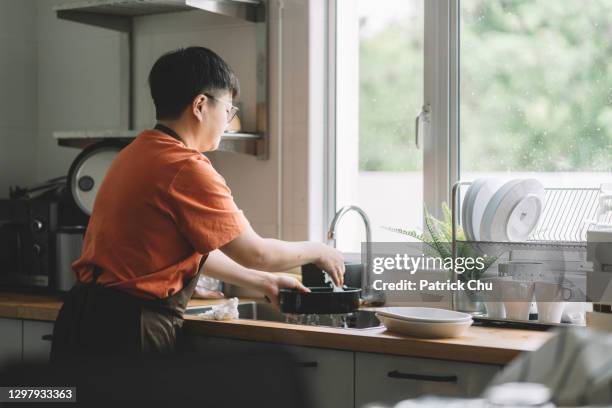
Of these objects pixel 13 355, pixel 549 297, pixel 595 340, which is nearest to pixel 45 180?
pixel 13 355

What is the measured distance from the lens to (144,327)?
6.88ft

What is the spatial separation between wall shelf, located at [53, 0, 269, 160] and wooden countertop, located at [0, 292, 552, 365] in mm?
760

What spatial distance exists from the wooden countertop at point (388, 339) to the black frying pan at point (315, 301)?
0.32 feet

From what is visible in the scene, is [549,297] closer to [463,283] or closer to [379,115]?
[463,283]

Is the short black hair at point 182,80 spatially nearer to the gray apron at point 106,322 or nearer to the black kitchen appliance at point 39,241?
the gray apron at point 106,322

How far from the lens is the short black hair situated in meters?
2.17

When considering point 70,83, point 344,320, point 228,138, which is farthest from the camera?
point 70,83

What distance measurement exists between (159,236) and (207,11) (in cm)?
116

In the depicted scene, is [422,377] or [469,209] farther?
[469,209]

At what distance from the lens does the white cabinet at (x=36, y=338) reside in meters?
2.61

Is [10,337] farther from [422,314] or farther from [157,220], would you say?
[422,314]

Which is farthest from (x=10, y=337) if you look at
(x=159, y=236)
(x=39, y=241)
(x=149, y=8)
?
(x=149, y=8)

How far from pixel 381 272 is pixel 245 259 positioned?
76 centimetres

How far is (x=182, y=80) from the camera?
2.17 m
